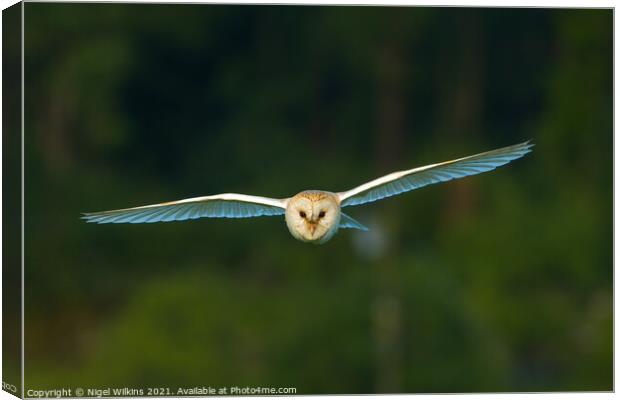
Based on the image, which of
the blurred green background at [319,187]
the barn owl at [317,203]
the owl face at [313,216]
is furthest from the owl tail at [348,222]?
the blurred green background at [319,187]

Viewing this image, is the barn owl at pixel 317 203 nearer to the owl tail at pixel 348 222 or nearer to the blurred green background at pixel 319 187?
the owl tail at pixel 348 222

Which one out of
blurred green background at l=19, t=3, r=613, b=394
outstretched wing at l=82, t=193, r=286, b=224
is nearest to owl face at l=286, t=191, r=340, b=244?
outstretched wing at l=82, t=193, r=286, b=224

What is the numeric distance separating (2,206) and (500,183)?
25.8 ft

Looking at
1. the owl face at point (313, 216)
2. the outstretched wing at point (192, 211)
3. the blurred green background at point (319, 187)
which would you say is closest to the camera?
the owl face at point (313, 216)

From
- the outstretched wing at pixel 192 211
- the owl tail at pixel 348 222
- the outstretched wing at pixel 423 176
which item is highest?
the outstretched wing at pixel 423 176

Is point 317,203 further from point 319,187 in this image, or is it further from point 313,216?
point 319,187

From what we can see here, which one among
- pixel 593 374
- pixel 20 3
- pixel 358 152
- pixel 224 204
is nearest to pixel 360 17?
pixel 358 152

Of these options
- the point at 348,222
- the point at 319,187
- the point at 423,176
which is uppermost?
the point at 319,187

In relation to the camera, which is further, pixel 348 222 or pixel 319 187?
pixel 319 187

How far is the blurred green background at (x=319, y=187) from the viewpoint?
497 inches

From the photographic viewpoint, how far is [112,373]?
40.4ft

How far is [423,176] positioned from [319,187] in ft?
22.8

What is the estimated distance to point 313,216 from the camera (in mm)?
6629

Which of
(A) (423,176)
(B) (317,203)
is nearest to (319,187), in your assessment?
(A) (423,176)
